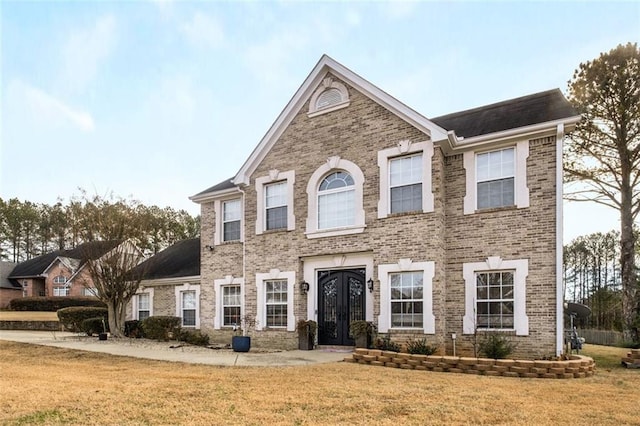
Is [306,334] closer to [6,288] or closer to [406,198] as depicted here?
[406,198]

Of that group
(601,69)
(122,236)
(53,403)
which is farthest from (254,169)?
(601,69)

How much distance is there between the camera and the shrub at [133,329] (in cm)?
2011

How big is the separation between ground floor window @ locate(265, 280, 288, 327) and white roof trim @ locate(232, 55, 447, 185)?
387cm

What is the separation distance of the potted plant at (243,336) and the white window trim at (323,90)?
730 cm

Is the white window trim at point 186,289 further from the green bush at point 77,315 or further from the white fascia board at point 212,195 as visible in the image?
the green bush at point 77,315

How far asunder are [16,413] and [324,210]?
10.3 meters

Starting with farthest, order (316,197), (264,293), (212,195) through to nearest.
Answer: (212,195) < (264,293) < (316,197)

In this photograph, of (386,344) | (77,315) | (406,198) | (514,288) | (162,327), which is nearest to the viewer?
(514,288)

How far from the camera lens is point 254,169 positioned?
17125 mm

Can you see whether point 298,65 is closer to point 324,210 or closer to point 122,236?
point 324,210

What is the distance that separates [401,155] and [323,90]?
3.66 metres

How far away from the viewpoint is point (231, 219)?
1870 centimetres

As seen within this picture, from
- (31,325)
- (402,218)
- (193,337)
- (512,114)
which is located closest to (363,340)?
(402,218)


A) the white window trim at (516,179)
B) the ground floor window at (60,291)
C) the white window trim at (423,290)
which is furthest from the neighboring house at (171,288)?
the ground floor window at (60,291)
